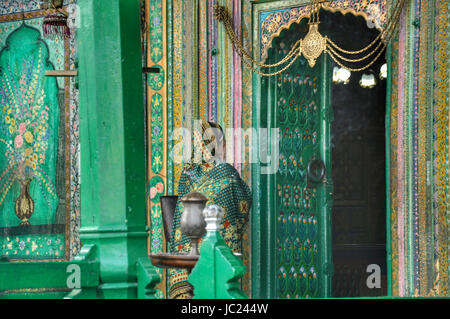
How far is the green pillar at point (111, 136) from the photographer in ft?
11.9

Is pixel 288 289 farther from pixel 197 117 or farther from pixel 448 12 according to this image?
pixel 448 12

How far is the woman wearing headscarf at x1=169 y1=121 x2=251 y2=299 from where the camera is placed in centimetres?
661

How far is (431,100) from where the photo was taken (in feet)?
21.4

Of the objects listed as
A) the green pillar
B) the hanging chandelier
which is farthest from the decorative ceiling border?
the green pillar

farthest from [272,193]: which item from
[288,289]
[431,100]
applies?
[431,100]

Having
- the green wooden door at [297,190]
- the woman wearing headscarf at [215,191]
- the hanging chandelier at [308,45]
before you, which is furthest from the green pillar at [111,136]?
the green wooden door at [297,190]

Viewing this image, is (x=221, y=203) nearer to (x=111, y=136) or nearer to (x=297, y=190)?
(x=297, y=190)

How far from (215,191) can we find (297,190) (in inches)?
58.1

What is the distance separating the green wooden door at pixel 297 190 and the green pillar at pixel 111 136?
3.92 m

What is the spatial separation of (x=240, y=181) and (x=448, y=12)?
2.14m

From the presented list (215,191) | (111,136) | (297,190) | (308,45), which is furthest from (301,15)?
(111,136)

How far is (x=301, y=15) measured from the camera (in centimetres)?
741

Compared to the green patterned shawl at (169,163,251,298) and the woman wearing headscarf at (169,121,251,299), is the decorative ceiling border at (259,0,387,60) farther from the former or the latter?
the green patterned shawl at (169,163,251,298)

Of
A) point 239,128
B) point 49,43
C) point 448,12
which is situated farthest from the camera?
point 49,43
